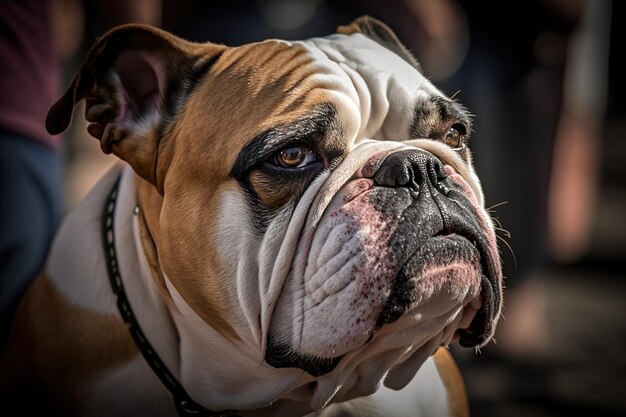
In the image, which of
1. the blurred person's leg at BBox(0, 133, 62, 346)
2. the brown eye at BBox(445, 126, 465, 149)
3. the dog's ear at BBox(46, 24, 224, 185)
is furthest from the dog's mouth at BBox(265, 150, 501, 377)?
the blurred person's leg at BBox(0, 133, 62, 346)

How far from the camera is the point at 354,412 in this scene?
4.74ft

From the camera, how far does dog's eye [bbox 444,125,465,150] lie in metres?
1.34

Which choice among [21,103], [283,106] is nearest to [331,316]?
[283,106]

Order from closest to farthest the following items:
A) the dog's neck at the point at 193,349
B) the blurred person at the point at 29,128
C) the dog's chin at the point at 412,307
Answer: the dog's chin at the point at 412,307
the dog's neck at the point at 193,349
the blurred person at the point at 29,128

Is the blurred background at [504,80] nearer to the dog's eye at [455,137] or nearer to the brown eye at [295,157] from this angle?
the dog's eye at [455,137]

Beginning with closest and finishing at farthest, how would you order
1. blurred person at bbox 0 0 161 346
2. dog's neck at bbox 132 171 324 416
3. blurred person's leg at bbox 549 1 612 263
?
1. dog's neck at bbox 132 171 324 416
2. blurred person at bbox 0 0 161 346
3. blurred person's leg at bbox 549 1 612 263

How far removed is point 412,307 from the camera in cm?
116

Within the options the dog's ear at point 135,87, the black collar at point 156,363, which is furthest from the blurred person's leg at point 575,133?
the black collar at point 156,363

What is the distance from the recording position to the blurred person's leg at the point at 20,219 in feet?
5.66

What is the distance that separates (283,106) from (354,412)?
577mm

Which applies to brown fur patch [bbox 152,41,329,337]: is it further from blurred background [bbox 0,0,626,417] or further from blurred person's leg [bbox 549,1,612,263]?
blurred person's leg [bbox 549,1,612,263]

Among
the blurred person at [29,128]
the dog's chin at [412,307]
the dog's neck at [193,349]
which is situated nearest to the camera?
the dog's chin at [412,307]

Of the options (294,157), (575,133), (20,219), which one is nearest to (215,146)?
(294,157)

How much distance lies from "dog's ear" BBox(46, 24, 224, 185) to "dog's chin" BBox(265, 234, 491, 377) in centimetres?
39
